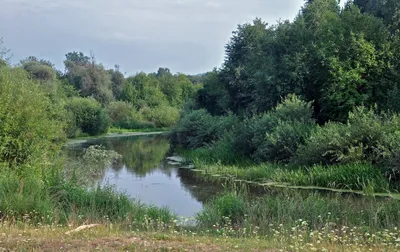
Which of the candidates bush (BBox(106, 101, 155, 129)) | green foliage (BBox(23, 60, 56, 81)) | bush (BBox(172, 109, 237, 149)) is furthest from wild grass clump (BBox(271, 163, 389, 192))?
bush (BBox(106, 101, 155, 129))

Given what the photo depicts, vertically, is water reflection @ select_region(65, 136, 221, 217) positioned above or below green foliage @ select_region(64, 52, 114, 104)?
below

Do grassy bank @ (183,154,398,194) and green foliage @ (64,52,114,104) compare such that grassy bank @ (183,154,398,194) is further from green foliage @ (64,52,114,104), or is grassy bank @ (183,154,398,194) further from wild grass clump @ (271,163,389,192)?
green foliage @ (64,52,114,104)

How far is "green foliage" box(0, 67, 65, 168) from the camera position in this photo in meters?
16.4

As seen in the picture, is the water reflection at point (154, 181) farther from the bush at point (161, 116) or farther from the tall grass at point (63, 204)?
the bush at point (161, 116)

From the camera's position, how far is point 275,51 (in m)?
30.1

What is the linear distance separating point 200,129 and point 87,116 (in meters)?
22.2

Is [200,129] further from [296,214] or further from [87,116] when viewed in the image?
[296,214]

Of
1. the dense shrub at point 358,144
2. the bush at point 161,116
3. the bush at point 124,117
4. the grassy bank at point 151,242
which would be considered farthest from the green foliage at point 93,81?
the grassy bank at point 151,242

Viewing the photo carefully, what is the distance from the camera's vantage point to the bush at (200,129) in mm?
32312

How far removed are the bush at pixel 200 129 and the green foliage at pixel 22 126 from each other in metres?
14.7

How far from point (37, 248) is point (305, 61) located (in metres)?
23.6

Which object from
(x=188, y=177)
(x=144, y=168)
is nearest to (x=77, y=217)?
(x=188, y=177)

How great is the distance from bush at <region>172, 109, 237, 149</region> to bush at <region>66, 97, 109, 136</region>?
60.8 feet

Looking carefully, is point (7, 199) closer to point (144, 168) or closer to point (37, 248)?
point (37, 248)
